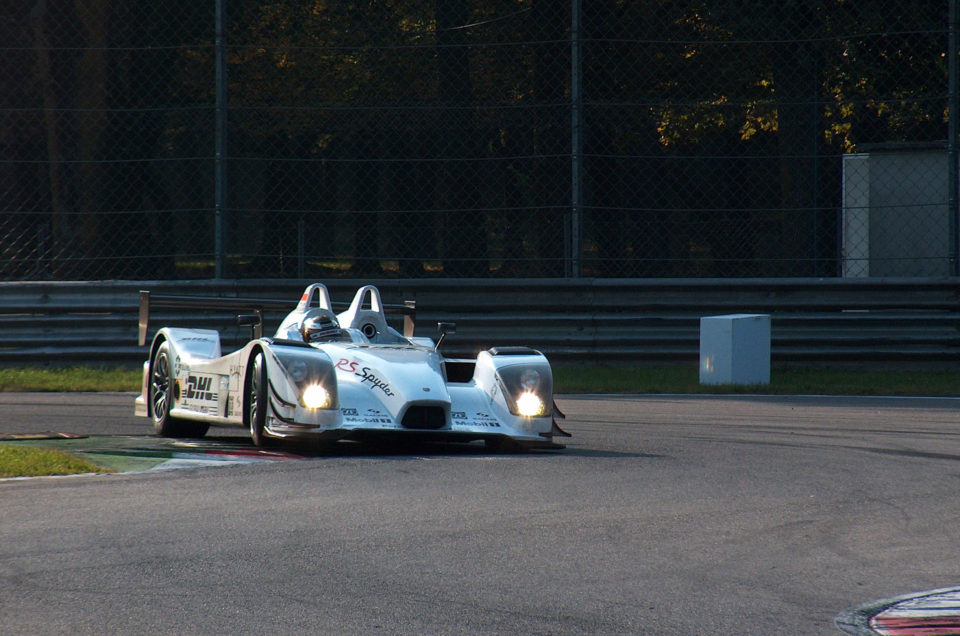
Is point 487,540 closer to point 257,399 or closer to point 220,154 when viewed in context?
point 257,399

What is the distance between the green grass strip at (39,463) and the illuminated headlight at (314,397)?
1.26m

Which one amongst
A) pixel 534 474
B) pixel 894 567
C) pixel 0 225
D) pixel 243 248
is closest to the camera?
pixel 894 567

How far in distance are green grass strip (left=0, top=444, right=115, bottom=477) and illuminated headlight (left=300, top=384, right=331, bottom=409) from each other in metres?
1.26

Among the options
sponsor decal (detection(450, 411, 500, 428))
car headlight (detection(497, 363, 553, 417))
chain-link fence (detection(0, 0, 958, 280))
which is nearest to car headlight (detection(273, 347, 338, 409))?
sponsor decal (detection(450, 411, 500, 428))

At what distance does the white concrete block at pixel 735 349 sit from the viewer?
1334cm

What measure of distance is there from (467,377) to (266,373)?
150 cm

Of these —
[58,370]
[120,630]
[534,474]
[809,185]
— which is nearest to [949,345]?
[809,185]

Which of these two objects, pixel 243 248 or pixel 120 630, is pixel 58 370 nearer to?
pixel 243 248

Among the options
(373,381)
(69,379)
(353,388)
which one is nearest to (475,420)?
(373,381)

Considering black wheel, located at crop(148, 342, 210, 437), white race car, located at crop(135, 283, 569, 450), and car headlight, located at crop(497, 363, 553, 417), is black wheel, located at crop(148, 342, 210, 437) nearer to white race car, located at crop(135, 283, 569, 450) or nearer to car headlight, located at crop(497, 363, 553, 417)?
white race car, located at crop(135, 283, 569, 450)

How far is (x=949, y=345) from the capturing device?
45.9 feet

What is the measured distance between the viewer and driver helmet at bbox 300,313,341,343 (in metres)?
9.37

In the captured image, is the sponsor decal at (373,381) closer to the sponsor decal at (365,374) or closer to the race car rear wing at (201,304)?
the sponsor decal at (365,374)

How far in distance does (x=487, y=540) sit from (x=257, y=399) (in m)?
3.24
